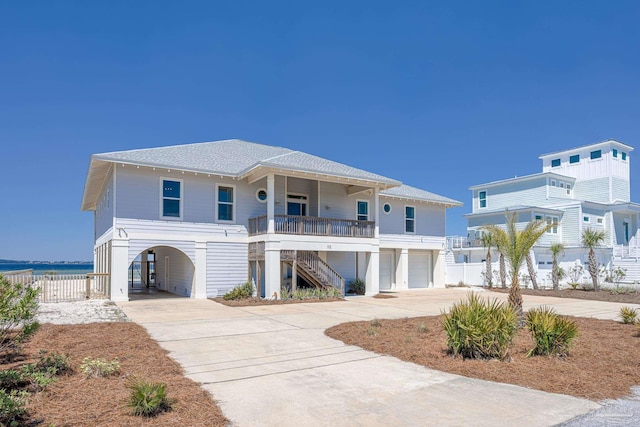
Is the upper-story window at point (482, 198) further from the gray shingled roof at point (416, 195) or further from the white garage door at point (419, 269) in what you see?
the white garage door at point (419, 269)

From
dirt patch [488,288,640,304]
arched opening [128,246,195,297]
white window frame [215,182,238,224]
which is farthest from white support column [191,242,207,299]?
dirt patch [488,288,640,304]

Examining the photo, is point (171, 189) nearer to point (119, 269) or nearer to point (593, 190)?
point (119, 269)

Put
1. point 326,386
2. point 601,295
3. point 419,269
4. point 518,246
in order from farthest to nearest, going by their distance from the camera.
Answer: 1. point 419,269
2. point 601,295
3. point 518,246
4. point 326,386

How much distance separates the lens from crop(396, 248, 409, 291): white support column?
26.7 metres

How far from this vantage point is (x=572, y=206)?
34906mm

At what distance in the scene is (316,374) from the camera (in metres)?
6.80

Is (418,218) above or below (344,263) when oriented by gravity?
above

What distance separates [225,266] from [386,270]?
35.6 feet

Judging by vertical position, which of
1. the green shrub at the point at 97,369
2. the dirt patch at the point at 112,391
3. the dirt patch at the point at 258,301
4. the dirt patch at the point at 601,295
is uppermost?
the green shrub at the point at 97,369

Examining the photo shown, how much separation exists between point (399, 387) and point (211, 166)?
15.9 metres

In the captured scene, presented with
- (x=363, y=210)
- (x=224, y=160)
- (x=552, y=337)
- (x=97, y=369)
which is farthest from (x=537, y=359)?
(x=363, y=210)

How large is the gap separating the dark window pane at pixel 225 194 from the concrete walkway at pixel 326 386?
387 inches

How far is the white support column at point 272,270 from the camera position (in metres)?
18.5

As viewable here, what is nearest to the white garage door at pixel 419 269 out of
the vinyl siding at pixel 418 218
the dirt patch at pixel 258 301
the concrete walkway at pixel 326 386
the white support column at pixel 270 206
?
the vinyl siding at pixel 418 218
